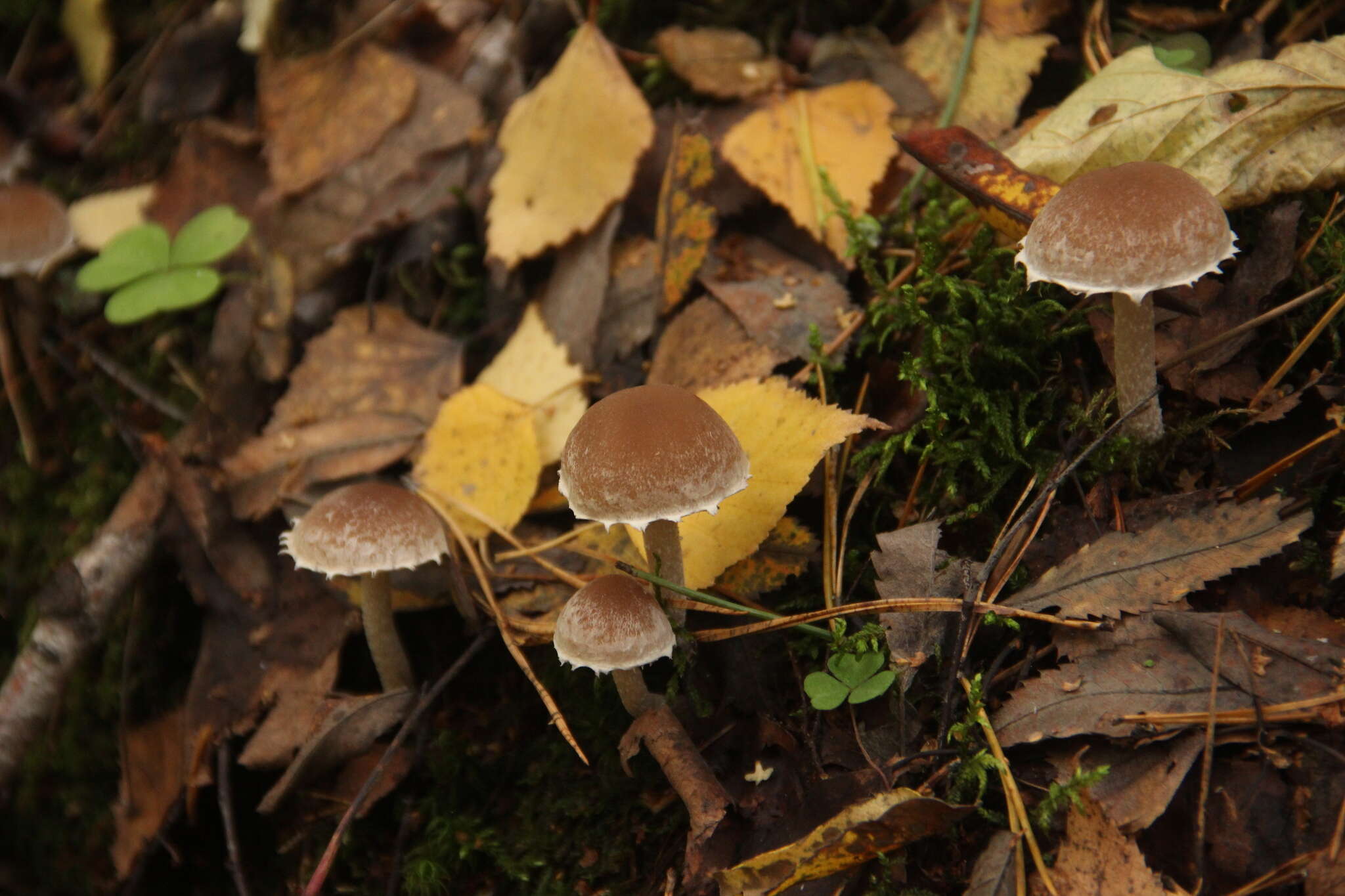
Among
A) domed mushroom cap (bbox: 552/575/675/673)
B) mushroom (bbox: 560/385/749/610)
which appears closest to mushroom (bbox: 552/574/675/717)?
domed mushroom cap (bbox: 552/575/675/673)

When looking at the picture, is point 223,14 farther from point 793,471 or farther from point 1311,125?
point 1311,125

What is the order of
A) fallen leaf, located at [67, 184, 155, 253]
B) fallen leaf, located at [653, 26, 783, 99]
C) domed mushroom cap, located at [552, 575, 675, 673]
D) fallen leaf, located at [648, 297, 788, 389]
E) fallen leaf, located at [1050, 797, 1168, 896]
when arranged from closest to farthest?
fallen leaf, located at [1050, 797, 1168, 896] < domed mushroom cap, located at [552, 575, 675, 673] < fallen leaf, located at [648, 297, 788, 389] < fallen leaf, located at [653, 26, 783, 99] < fallen leaf, located at [67, 184, 155, 253]


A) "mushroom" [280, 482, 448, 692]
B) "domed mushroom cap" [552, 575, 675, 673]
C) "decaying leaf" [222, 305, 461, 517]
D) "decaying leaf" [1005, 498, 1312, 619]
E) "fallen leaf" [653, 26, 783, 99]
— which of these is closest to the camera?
"decaying leaf" [1005, 498, 1312, 619]

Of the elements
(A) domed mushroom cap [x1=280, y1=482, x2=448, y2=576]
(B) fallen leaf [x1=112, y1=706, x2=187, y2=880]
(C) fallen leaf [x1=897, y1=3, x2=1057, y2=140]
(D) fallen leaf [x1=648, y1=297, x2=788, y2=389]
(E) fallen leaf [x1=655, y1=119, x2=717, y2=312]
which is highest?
(C) fallen leaf [x1=897, y1=3, x2=1057, y2=140]

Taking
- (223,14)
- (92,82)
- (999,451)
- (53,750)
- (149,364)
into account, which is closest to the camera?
(999,451)

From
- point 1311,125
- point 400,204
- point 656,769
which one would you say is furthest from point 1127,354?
point 400,204

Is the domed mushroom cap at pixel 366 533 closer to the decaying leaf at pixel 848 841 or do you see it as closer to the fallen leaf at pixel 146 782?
the fallen leaf at pixel 146 782

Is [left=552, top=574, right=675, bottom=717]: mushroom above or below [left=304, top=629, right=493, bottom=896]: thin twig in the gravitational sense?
above

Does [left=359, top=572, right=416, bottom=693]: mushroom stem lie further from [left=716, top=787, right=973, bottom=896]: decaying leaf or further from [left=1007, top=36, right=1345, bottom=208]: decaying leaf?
[left=1007, top=36, right=1345, bottom=208]: decaying leaf
